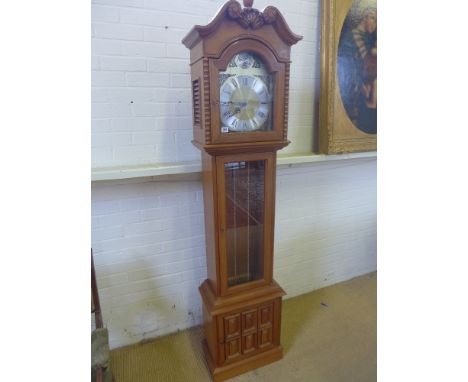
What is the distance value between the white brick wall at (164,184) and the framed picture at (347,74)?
0.07 m

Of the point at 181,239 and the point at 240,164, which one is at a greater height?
the point at 240,164

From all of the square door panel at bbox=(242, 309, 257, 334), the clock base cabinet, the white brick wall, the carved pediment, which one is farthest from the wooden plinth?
the carved pediment

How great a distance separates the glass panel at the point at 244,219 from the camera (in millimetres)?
1449

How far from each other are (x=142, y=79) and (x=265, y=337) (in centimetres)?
145

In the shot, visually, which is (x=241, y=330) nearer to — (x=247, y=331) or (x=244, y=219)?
(x=247, y=331)

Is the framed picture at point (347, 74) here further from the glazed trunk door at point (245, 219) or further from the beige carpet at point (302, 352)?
the beige carpet at point (302, 352)

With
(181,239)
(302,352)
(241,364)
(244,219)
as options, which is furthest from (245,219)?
(302,352)

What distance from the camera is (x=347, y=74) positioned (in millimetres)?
1920

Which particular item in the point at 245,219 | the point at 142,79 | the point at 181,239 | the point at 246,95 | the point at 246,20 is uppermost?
the point at 246,20

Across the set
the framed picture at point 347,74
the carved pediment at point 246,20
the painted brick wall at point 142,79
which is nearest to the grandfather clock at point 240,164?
the carved pediment at point 246,20

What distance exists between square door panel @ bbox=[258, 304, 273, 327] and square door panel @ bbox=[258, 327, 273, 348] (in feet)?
0.13

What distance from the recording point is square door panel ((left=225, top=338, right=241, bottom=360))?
62.7 inches
